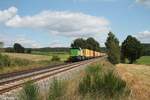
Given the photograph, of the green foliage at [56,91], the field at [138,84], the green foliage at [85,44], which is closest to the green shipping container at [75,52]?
the field at [138,84]

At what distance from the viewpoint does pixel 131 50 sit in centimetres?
11744

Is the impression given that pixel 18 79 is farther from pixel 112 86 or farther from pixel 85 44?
pixel 85 44

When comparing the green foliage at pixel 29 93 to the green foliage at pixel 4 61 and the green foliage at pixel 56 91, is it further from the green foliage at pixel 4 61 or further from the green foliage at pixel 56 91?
the green foliage at pixel 4 61

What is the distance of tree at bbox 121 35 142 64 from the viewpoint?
117625mm

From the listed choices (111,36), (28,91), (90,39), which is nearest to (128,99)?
(28,91)

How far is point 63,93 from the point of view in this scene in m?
13.1

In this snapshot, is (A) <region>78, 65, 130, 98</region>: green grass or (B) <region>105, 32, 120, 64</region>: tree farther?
(B) <region>105, 32, 120, 64</region>: tree

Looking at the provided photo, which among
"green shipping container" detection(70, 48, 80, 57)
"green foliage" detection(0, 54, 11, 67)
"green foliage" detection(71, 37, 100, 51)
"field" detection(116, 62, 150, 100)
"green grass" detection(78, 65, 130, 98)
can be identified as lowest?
"field" detection(116, 62, 150, 100)

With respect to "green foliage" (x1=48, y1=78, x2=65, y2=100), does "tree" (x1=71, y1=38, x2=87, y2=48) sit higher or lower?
higher

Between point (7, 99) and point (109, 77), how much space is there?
4.94m

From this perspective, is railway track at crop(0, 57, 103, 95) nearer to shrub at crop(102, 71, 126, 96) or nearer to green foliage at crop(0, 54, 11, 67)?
shrub at crop(102, 71, 126, 96)

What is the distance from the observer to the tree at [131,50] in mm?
117625

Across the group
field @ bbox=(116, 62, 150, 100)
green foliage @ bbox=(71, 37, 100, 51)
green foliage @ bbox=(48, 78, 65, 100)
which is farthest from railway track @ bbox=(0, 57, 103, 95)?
green foliage @ bbox=(71, 37, 100, 51)

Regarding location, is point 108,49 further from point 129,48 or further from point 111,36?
point 129,48
